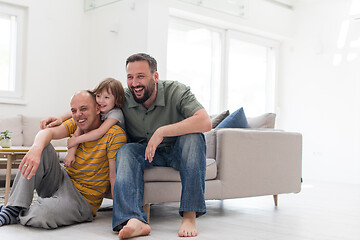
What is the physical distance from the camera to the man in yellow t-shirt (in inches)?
80.9

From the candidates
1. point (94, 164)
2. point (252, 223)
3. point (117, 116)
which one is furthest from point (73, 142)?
point (252, 223)

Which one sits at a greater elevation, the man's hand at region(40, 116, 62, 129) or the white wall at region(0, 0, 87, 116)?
the white wall at region(0, 0, 87, 116)

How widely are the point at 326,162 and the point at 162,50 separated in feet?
9.53

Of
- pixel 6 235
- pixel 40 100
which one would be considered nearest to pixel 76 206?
pixel 6 235

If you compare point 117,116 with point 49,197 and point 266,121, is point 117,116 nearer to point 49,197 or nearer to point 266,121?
point 49,197

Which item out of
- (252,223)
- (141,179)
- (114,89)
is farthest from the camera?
(252,223)

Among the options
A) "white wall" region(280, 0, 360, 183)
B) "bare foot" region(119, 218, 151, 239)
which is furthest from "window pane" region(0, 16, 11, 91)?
"white wall" region(280, 0, 360, 183)

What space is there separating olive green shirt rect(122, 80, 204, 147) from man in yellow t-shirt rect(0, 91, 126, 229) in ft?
0.36

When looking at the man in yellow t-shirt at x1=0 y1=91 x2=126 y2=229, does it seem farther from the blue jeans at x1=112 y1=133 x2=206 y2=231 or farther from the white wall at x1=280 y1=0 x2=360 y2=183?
the white wall at x1=280 y1=0 x2=360 y2=183

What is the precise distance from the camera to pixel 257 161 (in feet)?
9.69

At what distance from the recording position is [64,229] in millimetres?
2123

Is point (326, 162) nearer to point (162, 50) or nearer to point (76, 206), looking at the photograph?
point (162, 50)

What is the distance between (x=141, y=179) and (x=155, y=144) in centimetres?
21

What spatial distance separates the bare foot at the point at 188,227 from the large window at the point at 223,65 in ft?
10.6
